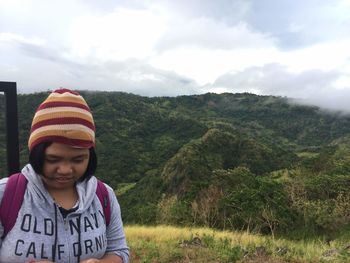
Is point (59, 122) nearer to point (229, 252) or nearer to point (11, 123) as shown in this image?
point (11, 123)

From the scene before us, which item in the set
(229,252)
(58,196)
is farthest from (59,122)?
(229,252)

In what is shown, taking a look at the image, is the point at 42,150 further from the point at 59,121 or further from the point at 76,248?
the point at 76,248

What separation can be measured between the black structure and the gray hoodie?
1304mm

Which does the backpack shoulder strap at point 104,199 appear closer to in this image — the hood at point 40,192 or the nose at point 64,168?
the hood at point 40,192

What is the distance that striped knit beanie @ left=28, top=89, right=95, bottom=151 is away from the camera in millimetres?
1279

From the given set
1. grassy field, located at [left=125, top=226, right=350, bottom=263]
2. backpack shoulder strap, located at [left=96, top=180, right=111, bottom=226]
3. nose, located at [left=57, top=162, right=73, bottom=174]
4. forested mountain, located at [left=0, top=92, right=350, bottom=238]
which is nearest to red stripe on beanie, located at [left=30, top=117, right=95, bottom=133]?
nose, located at [left=57, top=162, right=73, bottom=174]

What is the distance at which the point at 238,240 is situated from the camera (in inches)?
248

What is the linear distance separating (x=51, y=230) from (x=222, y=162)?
43.6 meters

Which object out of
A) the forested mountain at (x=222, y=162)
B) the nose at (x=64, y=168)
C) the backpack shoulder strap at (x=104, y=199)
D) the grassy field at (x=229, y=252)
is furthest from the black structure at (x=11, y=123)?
the grassy field at (x=229, y=252)

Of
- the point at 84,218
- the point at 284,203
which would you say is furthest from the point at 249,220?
the point at 84,218

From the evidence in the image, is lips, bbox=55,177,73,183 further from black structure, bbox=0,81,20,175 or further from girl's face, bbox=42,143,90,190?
black structure, bbox=0,81,20,175

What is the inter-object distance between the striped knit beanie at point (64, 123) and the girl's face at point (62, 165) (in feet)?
0.08

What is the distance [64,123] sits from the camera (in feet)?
4.25

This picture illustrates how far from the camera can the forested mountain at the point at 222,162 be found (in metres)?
13.0
